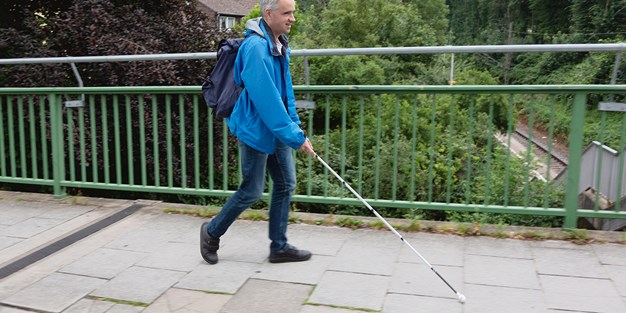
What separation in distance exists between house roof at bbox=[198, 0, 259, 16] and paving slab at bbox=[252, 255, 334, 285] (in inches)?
1898

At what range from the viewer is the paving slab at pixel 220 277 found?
369 cm

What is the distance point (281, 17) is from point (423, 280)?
191 cm

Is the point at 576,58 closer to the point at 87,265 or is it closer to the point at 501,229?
the point at 501,229

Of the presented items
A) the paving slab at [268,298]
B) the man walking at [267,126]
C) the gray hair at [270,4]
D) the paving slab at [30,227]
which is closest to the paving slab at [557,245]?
the man walking at [267,126]

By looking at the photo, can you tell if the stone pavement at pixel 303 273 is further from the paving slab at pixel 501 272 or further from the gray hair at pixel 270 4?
the gray hair at pixel 270 4

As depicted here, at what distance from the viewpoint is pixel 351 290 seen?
142 inches

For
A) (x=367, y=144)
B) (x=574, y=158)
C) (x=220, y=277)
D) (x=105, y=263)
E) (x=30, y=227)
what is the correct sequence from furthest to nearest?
(x=367, y=144) → (x=30, y=227) → (x=574, y=158) → (x=105, y=263) → (x=220, y=277)

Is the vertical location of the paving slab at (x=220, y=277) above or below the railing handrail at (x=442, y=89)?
below

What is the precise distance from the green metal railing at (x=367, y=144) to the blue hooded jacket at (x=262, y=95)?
1324 millimetres

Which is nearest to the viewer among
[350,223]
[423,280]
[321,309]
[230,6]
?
[321,309]

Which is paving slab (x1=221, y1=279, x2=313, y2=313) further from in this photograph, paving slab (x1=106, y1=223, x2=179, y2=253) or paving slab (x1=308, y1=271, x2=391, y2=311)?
paving slab (x1=106, y1=223, x2=179, y2=253)

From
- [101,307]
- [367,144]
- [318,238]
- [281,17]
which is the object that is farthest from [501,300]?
[367,144]

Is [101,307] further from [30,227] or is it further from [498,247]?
[498,247]

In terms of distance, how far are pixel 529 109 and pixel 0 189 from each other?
6.02 meters
